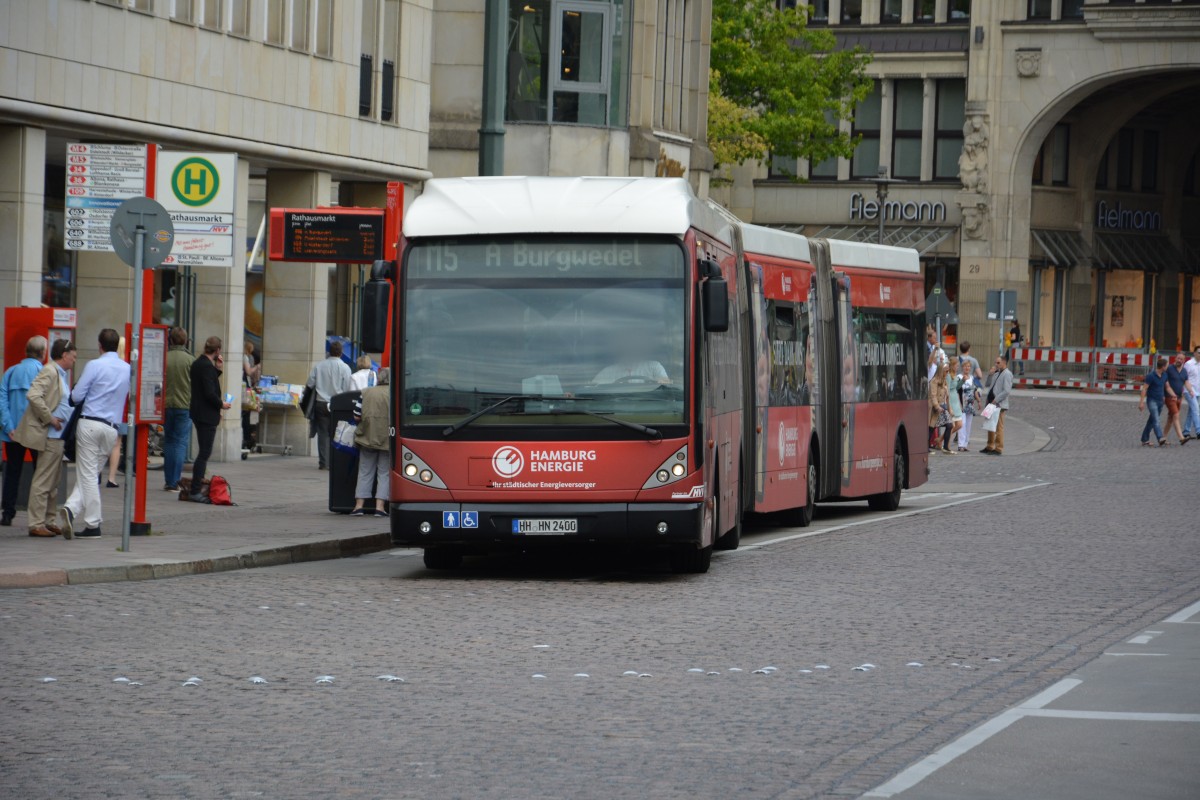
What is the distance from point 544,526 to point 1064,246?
5862 centimetres

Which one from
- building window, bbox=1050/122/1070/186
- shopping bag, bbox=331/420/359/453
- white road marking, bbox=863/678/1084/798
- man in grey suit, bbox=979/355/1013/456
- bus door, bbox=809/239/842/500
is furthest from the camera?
building window, bbox=1050/122/1070/186

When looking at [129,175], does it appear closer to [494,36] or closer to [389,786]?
[494,36]

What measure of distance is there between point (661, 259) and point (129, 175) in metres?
5.11

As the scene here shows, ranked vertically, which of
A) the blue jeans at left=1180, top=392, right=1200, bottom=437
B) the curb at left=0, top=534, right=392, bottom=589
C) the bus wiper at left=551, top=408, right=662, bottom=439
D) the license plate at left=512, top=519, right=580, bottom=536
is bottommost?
the curb at left=0, top=534, right=392, bottom=589

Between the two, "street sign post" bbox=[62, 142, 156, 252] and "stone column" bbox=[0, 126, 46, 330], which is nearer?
"street sign post" bbox=[62, 142, 156, 252]

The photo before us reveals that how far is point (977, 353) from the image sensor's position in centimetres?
6919

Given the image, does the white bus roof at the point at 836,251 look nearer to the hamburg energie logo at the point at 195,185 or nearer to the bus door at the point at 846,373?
the bus door at the point at 846,373

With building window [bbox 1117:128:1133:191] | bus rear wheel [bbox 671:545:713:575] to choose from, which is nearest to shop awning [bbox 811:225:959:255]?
building window [bbox 1117:128:1133:191]

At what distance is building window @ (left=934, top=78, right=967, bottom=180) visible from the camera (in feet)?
238

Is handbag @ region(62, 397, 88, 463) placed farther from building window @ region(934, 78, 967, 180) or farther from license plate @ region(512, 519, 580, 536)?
building window @ region(934, 78, 967, 180)

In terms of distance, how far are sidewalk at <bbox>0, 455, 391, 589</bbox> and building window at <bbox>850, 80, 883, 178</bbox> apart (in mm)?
50885

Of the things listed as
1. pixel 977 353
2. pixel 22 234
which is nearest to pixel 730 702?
pixel 22 234

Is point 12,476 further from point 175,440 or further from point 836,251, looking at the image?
point 836,251

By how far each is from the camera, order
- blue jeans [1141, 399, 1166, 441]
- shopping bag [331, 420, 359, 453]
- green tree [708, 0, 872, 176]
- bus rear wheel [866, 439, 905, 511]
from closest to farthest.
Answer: shopping bag [331, 420, 359, 453] < bus rear wheel [866, 439, 905, 511] < blue jeans [1141, 399, 1166, 441] < green tree [708, 0, 872, 176]
